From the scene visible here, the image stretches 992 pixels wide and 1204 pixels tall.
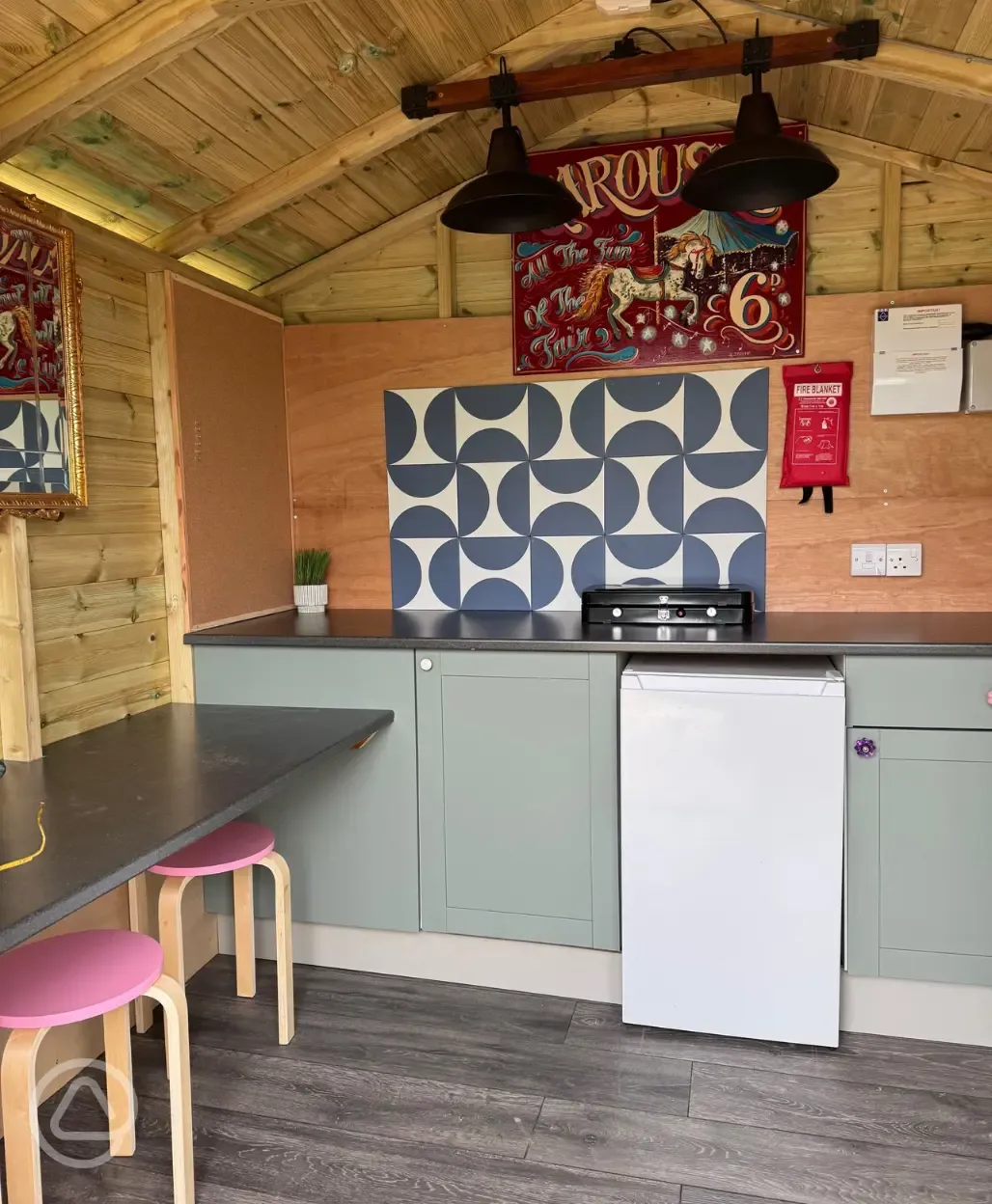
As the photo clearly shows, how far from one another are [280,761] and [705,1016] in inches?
48.0

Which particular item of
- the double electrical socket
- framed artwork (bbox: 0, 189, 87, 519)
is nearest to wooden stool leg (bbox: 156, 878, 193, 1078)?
framed artwork (bbox: 0, 189, 87, 519)

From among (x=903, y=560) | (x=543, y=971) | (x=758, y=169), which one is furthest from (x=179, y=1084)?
(x=903, y=560)

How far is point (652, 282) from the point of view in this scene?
2.96m

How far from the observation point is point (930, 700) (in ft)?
7.26

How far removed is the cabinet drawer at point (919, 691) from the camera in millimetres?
2184

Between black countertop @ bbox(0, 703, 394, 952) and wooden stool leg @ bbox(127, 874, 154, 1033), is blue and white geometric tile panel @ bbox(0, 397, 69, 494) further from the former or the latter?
wooden stool leg @ bbox(127, 874, 154, 1033)

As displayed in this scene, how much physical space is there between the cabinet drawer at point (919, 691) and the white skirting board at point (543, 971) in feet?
2.13

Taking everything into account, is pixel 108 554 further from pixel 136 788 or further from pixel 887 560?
pixel 887 560

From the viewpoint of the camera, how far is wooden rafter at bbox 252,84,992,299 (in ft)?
8.95

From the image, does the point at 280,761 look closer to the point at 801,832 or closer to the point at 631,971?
the point at 631,971

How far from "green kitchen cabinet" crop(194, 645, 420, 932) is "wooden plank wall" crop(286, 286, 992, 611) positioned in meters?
0.72

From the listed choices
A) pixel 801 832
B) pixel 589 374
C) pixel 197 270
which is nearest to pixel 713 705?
pixel 801 832

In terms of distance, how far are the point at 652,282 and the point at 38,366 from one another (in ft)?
5.93

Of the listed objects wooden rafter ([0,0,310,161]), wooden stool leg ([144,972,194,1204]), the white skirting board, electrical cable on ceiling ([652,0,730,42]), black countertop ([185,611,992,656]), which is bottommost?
the white skirting board
